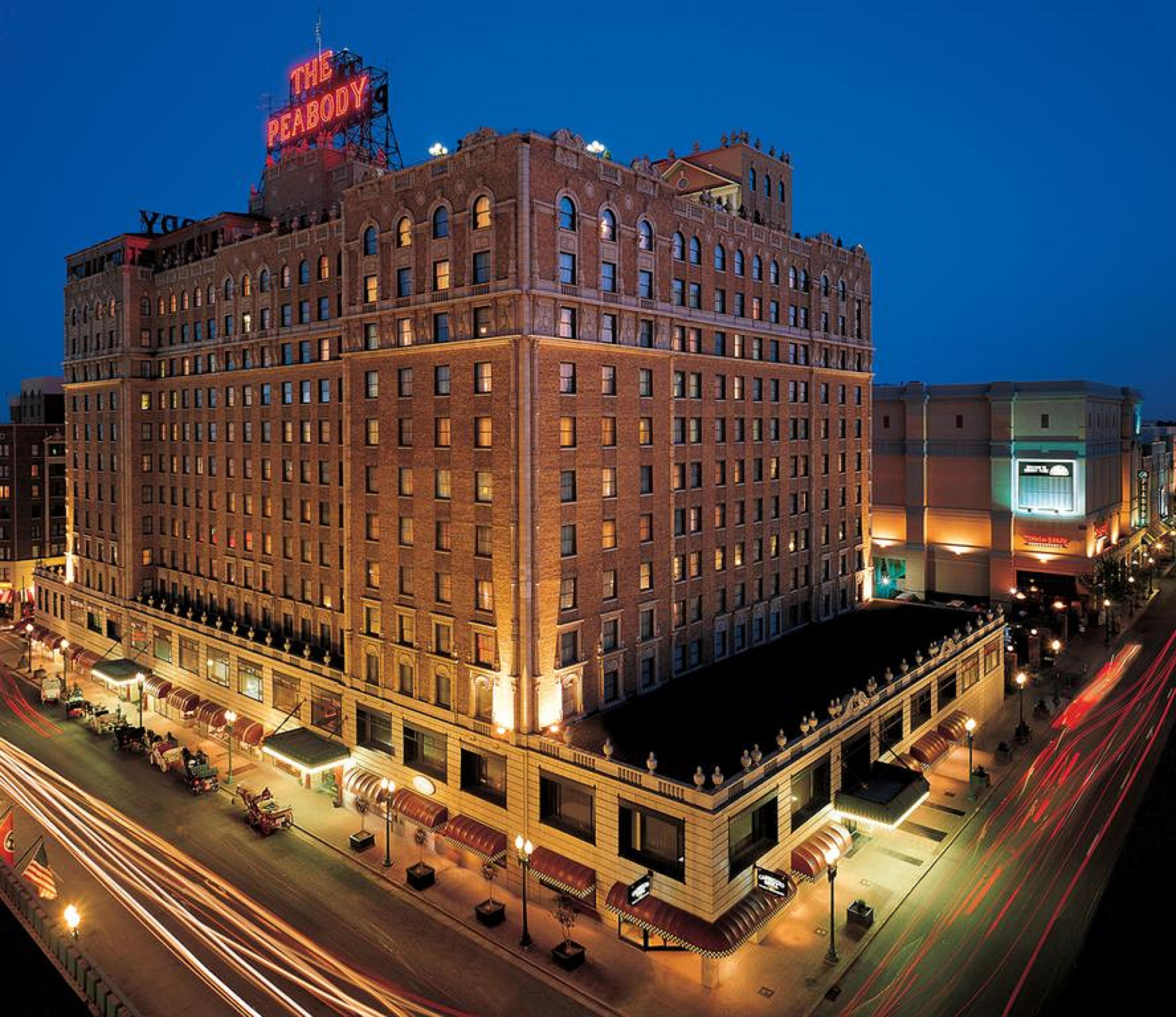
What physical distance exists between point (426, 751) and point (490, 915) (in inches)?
426

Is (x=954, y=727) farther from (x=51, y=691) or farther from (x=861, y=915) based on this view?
(x=51, y=691)

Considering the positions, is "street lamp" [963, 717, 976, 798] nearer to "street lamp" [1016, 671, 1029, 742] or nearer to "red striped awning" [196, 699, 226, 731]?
"street lamp" [1016, 671, 1029, 742]

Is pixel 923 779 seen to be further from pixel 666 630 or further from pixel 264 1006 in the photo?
pixel 264 1006

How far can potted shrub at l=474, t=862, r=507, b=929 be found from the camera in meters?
35.0

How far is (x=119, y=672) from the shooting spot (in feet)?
219

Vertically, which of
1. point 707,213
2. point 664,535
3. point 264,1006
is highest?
point 707,213

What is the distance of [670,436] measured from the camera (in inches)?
1875

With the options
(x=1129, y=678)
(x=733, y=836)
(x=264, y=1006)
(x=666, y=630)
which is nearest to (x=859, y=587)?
(x=1129, y=678)

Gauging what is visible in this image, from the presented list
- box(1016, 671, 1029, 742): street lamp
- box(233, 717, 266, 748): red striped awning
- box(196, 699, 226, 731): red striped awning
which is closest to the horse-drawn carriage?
box(196, 699, 226, 731): red striped awning

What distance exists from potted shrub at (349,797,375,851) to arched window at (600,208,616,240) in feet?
105

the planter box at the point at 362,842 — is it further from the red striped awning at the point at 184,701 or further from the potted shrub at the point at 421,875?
the red striped awning at the point at 184,701

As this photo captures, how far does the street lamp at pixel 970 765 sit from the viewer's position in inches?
1843

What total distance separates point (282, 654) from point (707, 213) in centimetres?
3798

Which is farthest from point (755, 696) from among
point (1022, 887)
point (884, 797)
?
point (1022, 887)
